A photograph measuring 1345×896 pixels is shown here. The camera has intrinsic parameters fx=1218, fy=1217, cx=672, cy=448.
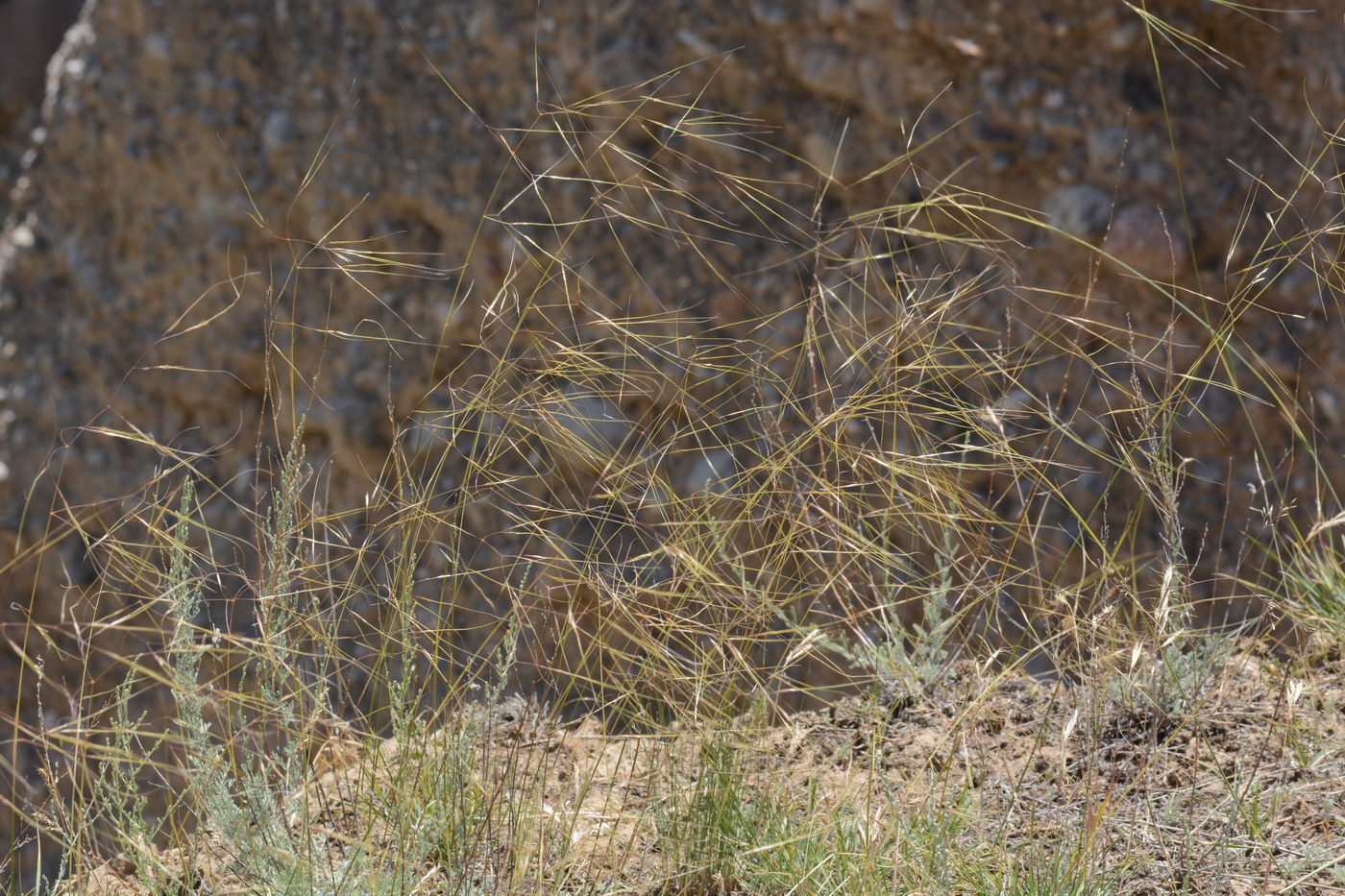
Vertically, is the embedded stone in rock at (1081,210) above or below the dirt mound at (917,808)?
below

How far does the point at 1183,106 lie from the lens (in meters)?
2.72

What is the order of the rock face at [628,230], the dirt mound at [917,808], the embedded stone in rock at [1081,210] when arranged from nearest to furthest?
the dirt mound at [917,808]
the rock face at [628,230]
the embedded stone in rock at [1081,210]

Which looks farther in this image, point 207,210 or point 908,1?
point 207,210

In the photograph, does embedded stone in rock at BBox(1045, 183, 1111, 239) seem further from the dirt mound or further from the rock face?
the dirt mound

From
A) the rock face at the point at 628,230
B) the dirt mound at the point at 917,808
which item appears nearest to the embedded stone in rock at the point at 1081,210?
the rock face at the point at 628,230

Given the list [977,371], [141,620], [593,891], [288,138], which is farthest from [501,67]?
[593,891]

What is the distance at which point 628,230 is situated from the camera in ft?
10.4

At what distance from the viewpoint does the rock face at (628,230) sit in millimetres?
2527

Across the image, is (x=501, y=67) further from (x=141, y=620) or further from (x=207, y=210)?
(x=141, y=620)

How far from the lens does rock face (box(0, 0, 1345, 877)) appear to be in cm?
253

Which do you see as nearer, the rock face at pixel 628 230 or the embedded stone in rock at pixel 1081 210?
the rock face at pixel 628 230

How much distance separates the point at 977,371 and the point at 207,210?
3.06 m

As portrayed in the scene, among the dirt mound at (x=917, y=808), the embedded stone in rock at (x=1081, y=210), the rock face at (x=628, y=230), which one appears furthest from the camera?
the embedded stone in rock at (x=1081, y=210)

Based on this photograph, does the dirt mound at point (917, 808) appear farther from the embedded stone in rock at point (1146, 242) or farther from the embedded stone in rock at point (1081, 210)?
the embedded stone in rock at point (1081, 210)
